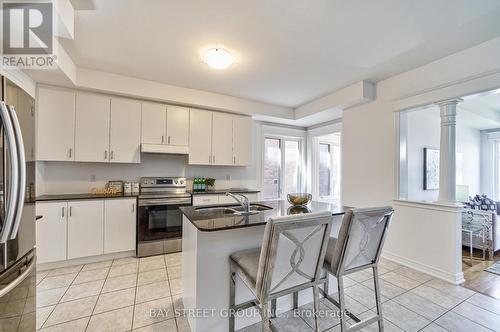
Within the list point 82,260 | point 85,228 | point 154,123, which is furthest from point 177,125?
point 82,260

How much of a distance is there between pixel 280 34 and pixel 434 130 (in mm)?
3813

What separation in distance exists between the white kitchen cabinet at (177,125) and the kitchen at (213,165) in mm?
23

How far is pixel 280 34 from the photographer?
2195 mm

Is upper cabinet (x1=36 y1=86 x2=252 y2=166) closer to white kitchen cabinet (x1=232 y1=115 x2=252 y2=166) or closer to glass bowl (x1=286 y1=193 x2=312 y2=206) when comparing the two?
white kitchen cabinet (x1=232 y1=115 x2=252 y2=166)

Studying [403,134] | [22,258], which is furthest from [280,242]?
[403,134]

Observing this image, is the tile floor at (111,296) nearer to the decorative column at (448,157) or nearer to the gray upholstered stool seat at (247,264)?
the gray upholstered stool seat at (247,264)

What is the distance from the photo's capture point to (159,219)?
339cm

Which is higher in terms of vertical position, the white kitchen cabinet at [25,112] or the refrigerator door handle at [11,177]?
the white kitchen cabinet at [25,112]

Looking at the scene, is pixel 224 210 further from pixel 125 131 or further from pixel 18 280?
pixel 125 131

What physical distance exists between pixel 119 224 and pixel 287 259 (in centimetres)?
280

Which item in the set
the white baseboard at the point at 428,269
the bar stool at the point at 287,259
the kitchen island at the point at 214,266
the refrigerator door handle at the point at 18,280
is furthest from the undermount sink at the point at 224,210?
the white baseboard at the point at 428,269

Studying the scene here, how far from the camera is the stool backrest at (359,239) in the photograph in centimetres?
151

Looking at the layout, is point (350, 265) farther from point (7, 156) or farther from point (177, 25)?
point (177, 25)

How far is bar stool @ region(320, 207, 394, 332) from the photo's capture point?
1508 mm
